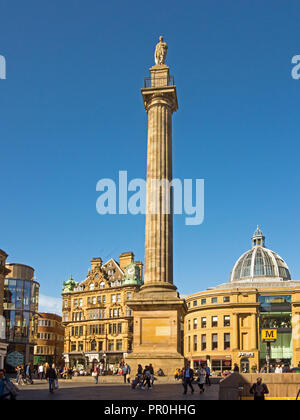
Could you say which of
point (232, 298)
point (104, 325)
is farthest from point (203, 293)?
point (104, 325)

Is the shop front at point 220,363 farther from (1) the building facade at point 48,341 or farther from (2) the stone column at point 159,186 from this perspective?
(2) the stone column at point 159,186

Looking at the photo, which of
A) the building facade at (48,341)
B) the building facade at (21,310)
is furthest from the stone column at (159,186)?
the building facade at (48,341)

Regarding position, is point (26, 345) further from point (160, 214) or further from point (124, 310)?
point (160, 214)

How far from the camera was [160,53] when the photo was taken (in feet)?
155

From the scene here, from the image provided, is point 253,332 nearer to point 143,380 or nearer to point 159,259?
point 159,259

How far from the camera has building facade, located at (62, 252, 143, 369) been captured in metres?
98.8

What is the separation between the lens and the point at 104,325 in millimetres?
102375

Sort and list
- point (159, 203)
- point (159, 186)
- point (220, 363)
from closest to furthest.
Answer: point (159, 203) < point (159, 186) < point (220, 363)

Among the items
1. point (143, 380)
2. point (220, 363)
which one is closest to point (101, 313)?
point (220, 363)

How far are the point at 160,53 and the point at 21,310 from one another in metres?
64.5

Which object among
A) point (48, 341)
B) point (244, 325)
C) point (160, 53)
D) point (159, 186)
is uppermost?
point (160, 53)

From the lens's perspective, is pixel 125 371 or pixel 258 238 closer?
pixel 125 371

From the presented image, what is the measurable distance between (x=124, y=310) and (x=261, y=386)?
268ft

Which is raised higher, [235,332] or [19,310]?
[19,310]
